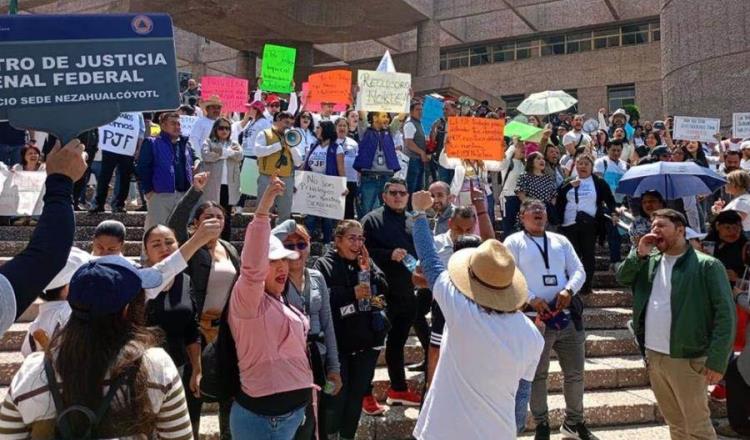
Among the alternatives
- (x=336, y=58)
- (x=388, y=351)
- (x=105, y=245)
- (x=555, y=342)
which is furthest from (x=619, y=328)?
(x=336, y=58)

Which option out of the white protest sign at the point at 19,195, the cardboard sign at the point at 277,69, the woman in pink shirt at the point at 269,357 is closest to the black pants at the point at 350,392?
the woman in pink shirt at the point at 269,357

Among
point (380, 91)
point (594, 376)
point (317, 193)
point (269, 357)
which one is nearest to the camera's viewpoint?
point (269, 357)

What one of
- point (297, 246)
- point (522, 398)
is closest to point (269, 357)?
point (297, 246)

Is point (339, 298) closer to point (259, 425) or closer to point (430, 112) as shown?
point (259, 425)

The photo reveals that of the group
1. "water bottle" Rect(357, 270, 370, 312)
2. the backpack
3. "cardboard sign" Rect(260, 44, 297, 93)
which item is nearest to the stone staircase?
"water bottle" Rect(357, 270, 370, 312)

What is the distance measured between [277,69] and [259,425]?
10408mm

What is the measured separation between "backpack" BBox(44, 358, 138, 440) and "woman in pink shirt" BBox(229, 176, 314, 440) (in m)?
1.13

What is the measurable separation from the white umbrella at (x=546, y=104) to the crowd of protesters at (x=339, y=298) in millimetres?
5405

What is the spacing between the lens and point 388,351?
563 cm

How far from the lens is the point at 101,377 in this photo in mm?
1863

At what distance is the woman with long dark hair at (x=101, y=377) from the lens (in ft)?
6.06

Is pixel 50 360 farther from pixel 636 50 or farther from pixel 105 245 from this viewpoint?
pixel 636 50

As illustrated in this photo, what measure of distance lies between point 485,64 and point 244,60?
43.9 ft

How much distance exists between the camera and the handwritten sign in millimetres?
10000
